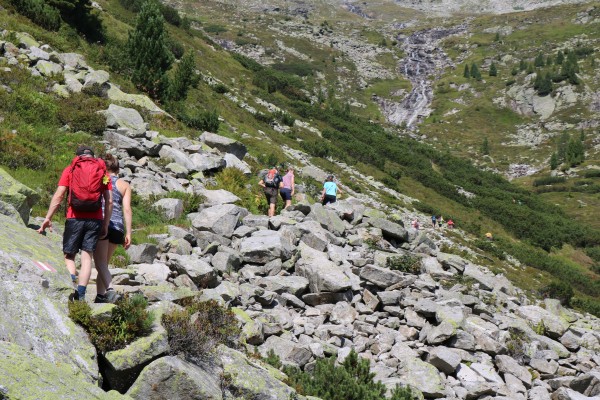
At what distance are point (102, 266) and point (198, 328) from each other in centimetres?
204

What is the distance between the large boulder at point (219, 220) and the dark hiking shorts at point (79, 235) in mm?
5913

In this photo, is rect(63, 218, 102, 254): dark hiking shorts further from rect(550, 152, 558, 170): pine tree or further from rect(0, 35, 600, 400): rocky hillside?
rect(550, 152, 558, 170): pine tree

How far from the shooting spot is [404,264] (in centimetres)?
1420

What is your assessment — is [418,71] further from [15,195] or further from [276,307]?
[15,195]

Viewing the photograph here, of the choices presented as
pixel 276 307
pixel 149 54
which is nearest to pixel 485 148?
pixel 149 54

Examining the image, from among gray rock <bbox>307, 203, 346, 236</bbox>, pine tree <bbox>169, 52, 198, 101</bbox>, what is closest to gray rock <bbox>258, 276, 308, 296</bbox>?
gray rock <bbox>307, 203, 346, 236</bbox>

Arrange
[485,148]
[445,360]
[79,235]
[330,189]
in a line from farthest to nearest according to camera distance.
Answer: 1. [485,148]
2. [330,189]
3. [445,360]
4. [79,235]

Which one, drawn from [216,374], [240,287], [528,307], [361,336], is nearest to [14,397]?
[216,374]

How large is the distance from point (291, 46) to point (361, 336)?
161m

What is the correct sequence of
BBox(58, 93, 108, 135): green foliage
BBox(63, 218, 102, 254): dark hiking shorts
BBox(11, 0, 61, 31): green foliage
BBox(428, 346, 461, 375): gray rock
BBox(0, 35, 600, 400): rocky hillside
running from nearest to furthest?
1. BBox(0, 35, 600, 400): rocky hillside
2. BBox(63, 218, 102, 254): dark hiking shorts
3. BBox(428, 346, 461, 375): gray rock
4. BBox(58, 93, 108, 135): green foliage
5. BBox(11, 0, 61, 31): green foliage

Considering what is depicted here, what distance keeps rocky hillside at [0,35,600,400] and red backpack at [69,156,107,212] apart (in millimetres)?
895

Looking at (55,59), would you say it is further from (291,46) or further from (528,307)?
(291,46)

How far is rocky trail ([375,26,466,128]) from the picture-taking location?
424 ft

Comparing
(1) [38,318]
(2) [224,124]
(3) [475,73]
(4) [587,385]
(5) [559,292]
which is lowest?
(5) [559,292]
